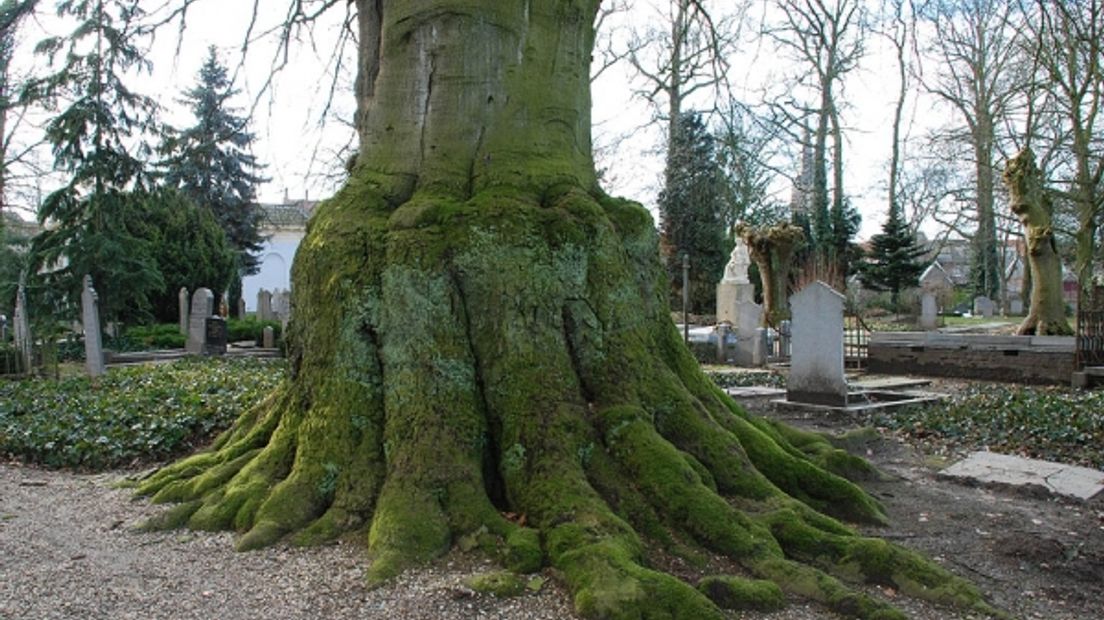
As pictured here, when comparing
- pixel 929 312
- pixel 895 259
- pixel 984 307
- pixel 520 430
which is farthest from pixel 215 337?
pixel 984 307

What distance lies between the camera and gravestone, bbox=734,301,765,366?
60.0ft

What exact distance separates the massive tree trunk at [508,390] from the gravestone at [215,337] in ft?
48.9

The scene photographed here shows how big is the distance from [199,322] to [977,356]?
55.9 ft

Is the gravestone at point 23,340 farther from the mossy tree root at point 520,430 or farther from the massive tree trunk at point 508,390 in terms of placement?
the mossy tree root at point 520,430

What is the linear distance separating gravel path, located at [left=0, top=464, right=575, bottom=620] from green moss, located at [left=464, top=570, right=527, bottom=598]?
45 mm

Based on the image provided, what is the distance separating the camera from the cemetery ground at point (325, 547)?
3.27m

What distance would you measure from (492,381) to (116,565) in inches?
77.3

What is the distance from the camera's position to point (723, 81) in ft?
26.7

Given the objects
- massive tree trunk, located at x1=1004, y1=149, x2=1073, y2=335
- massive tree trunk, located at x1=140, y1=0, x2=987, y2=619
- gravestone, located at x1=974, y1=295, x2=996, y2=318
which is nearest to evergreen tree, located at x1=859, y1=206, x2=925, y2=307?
gravestone, located at x1=974, y1=295, x2=996, y2=318

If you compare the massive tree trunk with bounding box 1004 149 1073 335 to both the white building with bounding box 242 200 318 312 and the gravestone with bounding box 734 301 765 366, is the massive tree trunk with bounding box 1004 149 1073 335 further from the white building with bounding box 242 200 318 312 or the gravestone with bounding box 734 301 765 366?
the white building with bounding box 242 200 318 312

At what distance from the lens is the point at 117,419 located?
766cm

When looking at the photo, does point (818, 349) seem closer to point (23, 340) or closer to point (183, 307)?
point (23, 340)

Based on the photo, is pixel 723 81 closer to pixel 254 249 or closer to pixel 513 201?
pixel 513 201

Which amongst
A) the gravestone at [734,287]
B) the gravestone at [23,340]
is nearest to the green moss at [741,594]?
the gravestone at [23,340]
